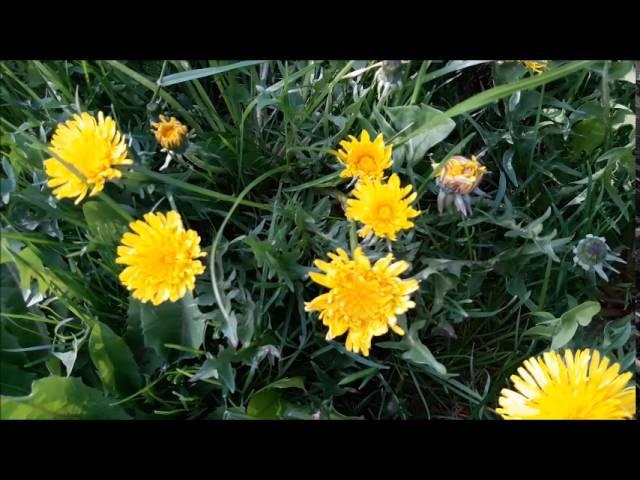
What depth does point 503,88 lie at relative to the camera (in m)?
0.79

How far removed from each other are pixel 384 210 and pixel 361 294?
12 centimetres

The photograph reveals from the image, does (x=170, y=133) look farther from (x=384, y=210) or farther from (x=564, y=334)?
(x=564, y=334)

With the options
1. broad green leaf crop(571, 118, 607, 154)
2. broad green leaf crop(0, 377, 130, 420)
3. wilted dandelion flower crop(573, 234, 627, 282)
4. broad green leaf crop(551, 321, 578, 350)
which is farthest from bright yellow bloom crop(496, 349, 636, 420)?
broad green leaf crop(0, 377, 130, 420)

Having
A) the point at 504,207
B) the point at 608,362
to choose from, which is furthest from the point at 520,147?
the point at 608,362

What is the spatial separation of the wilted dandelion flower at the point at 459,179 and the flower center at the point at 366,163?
100mm

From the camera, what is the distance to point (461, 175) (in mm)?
857

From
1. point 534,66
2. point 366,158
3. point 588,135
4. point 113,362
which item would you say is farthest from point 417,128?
point 113,362

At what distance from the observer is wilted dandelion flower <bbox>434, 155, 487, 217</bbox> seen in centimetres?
86

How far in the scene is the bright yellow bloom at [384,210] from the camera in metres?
0.84

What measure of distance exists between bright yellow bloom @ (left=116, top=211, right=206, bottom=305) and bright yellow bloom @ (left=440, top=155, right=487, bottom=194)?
36 cm

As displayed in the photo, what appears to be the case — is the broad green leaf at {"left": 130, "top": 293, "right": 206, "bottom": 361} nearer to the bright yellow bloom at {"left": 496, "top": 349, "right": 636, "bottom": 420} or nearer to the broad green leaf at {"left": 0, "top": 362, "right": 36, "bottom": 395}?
the broad green leaf at {"left": 0, "top": 362, "right": 36, "bottom": 395}

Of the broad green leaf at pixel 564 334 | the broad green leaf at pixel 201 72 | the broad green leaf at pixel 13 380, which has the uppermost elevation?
the broad green leaf at pixel 201 72

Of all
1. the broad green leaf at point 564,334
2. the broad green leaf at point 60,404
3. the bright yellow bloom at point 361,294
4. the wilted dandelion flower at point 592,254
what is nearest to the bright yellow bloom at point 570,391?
the broad green leaf at point 564,334

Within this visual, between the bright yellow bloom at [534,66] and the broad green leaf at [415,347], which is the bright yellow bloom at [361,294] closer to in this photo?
the broad green leaf at [415,347]
